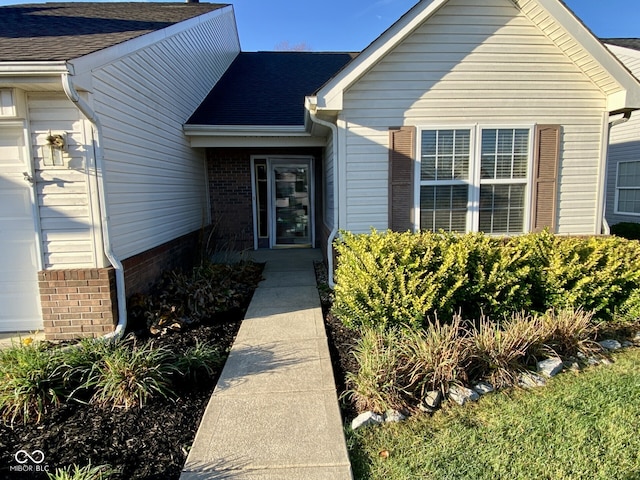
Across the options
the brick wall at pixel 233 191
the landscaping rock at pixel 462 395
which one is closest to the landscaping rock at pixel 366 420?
the landscaping rock at pixel 462 395

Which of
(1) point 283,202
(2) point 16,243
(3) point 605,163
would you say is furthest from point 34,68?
(3) point 605,163

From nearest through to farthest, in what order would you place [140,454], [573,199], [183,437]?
[140,454] → [183,437] → [573,199]

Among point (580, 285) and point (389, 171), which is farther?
point (389, 171)

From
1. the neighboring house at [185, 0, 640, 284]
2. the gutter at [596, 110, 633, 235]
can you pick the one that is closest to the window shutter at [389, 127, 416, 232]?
the neighboring house at [185, 0, 640, 284]

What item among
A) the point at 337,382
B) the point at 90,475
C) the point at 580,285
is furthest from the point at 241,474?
the point at 580,285

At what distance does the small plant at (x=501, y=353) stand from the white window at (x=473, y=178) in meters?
2.52

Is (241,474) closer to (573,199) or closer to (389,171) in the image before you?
(389,171)

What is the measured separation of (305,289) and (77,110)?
3.91m

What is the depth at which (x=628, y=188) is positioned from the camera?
10.6 metres

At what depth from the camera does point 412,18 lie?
5.10 meters

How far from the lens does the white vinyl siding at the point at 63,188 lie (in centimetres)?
402

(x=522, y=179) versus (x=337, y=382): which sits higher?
(x=522, y=179)

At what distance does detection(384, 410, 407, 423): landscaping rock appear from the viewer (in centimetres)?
284

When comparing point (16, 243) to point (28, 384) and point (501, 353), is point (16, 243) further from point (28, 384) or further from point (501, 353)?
point (501, 353)
